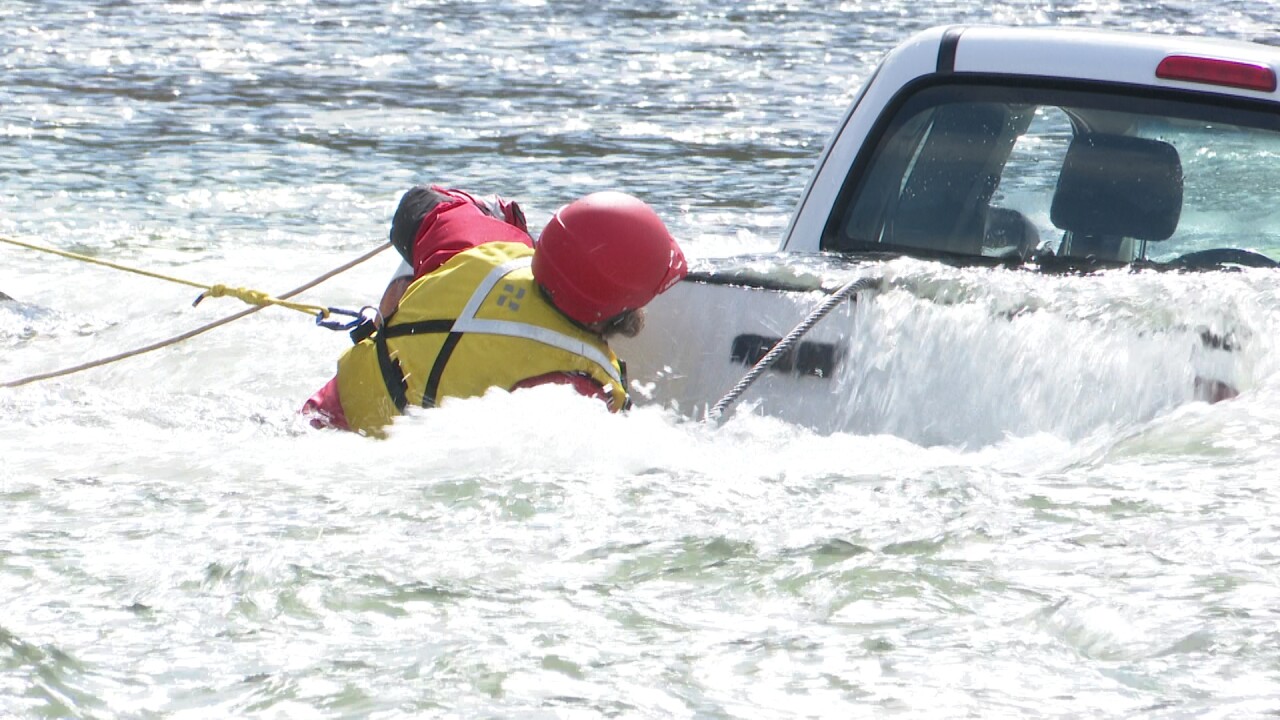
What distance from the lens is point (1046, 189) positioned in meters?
5.26

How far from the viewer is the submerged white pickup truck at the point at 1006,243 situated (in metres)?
4.38

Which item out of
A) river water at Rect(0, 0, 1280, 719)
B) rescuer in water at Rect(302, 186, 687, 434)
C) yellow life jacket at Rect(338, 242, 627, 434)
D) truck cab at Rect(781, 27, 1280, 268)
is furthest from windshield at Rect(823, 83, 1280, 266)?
yellow life jacket at Rect(338, 242, 627, 434)

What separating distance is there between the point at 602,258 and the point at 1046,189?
5.34ft

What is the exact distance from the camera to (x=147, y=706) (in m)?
2.96

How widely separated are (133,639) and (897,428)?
208 cm

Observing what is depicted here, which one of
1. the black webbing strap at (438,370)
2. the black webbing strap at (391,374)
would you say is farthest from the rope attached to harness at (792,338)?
the black webbing strap at (391,374)

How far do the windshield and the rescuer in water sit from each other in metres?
0.92

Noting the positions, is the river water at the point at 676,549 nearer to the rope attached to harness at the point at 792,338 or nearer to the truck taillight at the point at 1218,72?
Result: the rope attached to harness at the point at 792,338

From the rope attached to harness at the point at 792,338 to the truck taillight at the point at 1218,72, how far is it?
1.06 m

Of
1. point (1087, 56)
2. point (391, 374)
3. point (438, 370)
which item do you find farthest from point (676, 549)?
point (1087, 56)

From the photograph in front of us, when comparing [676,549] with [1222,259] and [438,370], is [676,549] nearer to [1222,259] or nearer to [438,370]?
[438,370]

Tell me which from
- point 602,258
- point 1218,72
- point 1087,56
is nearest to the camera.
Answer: point 602,258

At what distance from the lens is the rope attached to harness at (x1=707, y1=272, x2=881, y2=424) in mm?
4520

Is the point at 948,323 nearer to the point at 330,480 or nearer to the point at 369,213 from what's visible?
the point at 330,480
